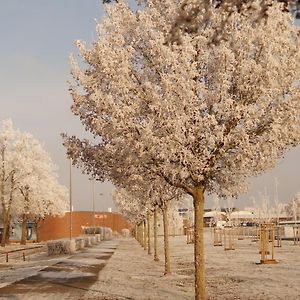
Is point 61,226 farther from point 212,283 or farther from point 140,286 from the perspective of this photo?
point 140,286

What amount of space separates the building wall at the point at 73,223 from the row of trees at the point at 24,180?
1032 centimetres

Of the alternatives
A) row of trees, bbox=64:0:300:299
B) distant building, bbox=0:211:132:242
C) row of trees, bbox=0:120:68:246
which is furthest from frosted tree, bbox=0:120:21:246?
row of trees, bbox=64:0:300:299

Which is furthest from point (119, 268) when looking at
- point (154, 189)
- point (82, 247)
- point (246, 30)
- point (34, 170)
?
point (34, 170)

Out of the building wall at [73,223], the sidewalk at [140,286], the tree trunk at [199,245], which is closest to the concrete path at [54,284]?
the sidewalk at [140,286]

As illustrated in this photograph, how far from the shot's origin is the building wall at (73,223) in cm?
10762

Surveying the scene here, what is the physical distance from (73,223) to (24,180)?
55.0 meters

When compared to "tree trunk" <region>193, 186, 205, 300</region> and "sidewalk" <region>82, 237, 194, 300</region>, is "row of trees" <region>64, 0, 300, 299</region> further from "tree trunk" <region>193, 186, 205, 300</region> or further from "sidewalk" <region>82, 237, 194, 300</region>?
"sidewalk" <region>82, 237, 194, 300</region>

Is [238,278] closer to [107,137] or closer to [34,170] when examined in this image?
[107,137]

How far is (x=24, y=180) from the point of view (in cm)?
6856

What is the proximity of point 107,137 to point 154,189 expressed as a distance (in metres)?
2.60

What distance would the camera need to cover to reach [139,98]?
1294cm

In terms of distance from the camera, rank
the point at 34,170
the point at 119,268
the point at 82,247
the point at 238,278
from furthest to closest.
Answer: the point at 34,170, the point at 82,247, the point at 119,268, the point at 238,278

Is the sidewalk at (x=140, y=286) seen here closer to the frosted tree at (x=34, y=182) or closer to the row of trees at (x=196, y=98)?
the row of trees at (x=196, y=98)

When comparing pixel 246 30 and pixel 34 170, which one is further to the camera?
pixel 34 170
